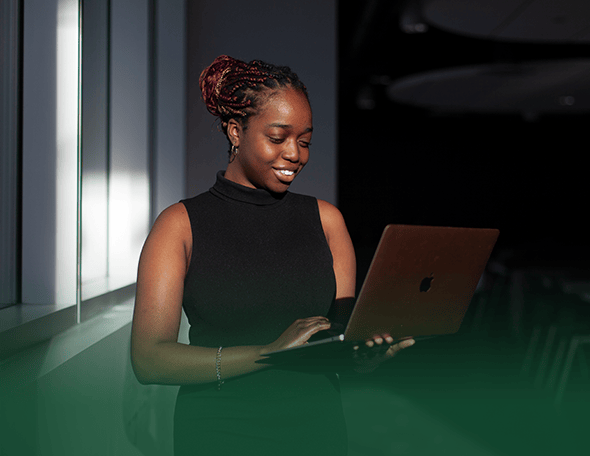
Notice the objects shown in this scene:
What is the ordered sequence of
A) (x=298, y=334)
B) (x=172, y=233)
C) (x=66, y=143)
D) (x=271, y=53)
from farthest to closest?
1. (x=271, y=53)
2. (x=66, y=143)
3. (x=172, y=233)
4. (x=298, y=334)

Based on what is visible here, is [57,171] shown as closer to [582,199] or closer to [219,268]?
[219,268]

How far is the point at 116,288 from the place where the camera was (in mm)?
2072

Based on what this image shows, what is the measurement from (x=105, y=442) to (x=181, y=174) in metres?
1.45

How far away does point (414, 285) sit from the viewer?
949mm

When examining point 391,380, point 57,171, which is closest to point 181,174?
point 57,171

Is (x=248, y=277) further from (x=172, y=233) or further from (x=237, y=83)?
(x=237, y=83)

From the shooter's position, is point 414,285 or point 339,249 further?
point 339,249

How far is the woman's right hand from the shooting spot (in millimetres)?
900

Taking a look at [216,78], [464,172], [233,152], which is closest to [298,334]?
[233,152]

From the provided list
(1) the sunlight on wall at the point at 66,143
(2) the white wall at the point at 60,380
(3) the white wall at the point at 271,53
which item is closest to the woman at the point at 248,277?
(2) the white wall at the point at 60,380

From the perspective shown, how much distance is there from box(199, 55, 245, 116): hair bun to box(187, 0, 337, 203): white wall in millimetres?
1529

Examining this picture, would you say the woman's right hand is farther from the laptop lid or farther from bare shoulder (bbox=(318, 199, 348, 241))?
bare shoulder (bbox=(318, 199, 348, 241))

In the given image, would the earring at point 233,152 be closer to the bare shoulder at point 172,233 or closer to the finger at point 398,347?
the bare shoulder at point 172,233

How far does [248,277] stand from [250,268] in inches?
0.8
